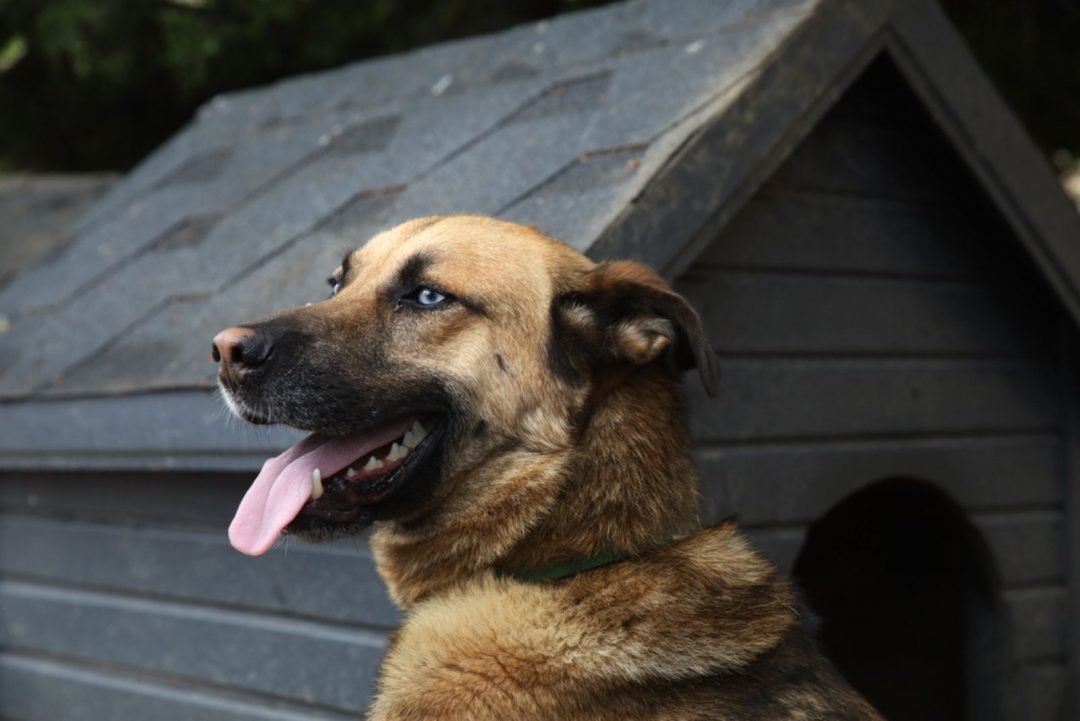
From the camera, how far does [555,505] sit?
2.62 m

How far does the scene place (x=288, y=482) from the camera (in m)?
2.64

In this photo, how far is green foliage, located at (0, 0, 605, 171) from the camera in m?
7.53

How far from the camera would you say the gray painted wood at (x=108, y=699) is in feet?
12.5

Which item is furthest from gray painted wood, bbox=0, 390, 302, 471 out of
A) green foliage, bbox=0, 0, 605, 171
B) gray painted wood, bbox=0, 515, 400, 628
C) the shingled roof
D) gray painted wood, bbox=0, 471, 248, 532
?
green foliage, bbox=0, 0, 605, 171

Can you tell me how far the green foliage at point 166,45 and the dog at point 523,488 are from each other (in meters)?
5.08

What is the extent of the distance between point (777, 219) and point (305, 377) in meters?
1.66

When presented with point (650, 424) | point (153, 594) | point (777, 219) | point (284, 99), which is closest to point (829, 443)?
point (777, 219)

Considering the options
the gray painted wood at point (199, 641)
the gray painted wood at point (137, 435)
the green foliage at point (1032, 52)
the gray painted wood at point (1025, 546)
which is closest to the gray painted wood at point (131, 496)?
the gray painted wood at point (137, 435)

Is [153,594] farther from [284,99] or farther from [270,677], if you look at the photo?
[284,99]

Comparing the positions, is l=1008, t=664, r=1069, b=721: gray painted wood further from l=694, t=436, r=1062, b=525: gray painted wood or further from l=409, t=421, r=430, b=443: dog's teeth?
l=409, t=421, r=430, b=443: dog's teeth

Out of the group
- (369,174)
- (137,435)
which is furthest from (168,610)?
(369,174)

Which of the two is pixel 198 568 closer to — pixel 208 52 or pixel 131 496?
pixel 131 496

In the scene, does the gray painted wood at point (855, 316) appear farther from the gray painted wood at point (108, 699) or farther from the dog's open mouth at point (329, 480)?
the gray painted wood at point (108, 699)

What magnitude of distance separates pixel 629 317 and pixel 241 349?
76 centimetres
